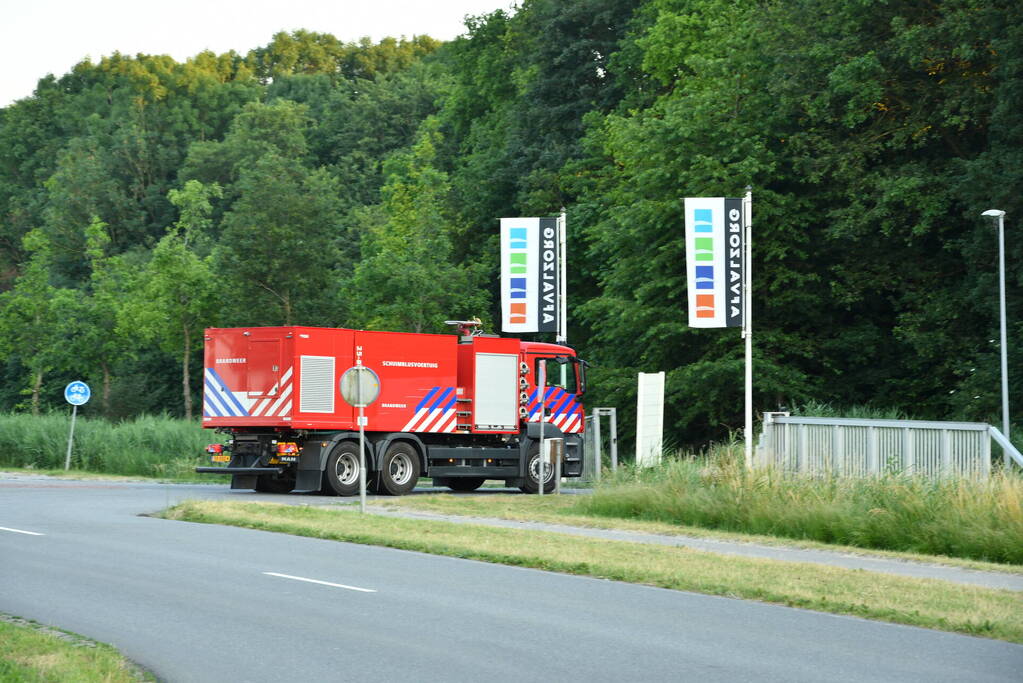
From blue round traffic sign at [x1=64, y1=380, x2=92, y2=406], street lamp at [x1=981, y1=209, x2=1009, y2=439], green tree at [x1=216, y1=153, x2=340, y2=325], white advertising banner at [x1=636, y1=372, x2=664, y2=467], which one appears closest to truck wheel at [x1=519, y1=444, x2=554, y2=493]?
white advertising banner at [x1=636, y1=372, x2=664, y2=467]

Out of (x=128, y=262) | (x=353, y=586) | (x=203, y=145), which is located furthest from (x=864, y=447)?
(x=203, y=145)

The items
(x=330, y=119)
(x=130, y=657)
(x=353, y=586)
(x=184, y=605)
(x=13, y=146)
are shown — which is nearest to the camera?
(x=130, y=657)

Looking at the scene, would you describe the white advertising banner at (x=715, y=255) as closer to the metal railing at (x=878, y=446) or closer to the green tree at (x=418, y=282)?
the metal railing at (x=878, y=446)

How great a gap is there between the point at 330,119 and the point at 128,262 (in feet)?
70.4

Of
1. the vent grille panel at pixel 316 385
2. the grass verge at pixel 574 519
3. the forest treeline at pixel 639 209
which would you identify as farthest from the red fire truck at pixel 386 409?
the forest treeline at pixel 639 209

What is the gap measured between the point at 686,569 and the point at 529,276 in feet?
71.4

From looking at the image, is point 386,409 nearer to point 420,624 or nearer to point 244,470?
point 244,470

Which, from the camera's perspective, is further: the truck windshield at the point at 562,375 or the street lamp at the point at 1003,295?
the street lamp at the point at 1003,295

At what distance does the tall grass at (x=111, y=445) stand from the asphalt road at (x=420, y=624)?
20.4 meters

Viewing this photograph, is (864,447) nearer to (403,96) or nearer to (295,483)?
(295,483)

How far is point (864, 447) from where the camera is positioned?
943 inches

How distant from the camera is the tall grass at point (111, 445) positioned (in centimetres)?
3691

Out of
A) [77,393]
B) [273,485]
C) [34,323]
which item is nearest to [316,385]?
[273,485]

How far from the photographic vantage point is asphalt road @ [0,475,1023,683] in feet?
30.5
